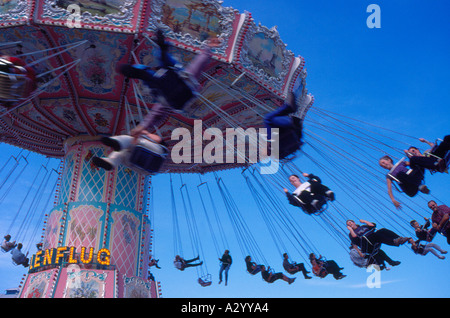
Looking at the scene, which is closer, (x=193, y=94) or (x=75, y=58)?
(x=193, y=94)

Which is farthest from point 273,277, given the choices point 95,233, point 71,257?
point 71,257

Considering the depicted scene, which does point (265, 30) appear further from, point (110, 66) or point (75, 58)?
point (75, 58)

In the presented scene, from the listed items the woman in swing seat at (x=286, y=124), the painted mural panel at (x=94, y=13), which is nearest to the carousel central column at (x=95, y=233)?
the painted mural panel at (x=94, y=13)

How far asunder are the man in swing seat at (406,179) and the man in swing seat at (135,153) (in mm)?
3680

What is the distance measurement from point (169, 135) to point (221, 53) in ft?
11.4

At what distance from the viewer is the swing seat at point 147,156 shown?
6305 millimetres

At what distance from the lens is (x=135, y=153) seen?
6289mm

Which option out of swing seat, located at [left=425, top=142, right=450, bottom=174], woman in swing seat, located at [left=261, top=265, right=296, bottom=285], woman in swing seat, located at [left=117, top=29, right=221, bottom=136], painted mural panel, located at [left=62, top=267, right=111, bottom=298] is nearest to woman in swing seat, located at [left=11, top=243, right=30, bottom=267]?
painted mural panel, located at [left=62, top=267, right=111, bottom=298]

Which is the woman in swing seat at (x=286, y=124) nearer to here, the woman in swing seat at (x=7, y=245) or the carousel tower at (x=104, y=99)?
the carousel tower at (x=104, y=99)

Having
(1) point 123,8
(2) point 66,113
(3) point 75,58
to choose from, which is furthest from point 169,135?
(1) point 123,8

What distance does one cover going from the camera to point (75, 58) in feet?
27.8

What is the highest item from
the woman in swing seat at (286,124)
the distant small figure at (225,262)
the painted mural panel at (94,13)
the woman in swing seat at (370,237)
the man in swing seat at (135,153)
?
the painted mural panel at (94,13)

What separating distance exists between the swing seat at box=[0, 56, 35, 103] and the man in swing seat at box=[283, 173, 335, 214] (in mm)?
4259
